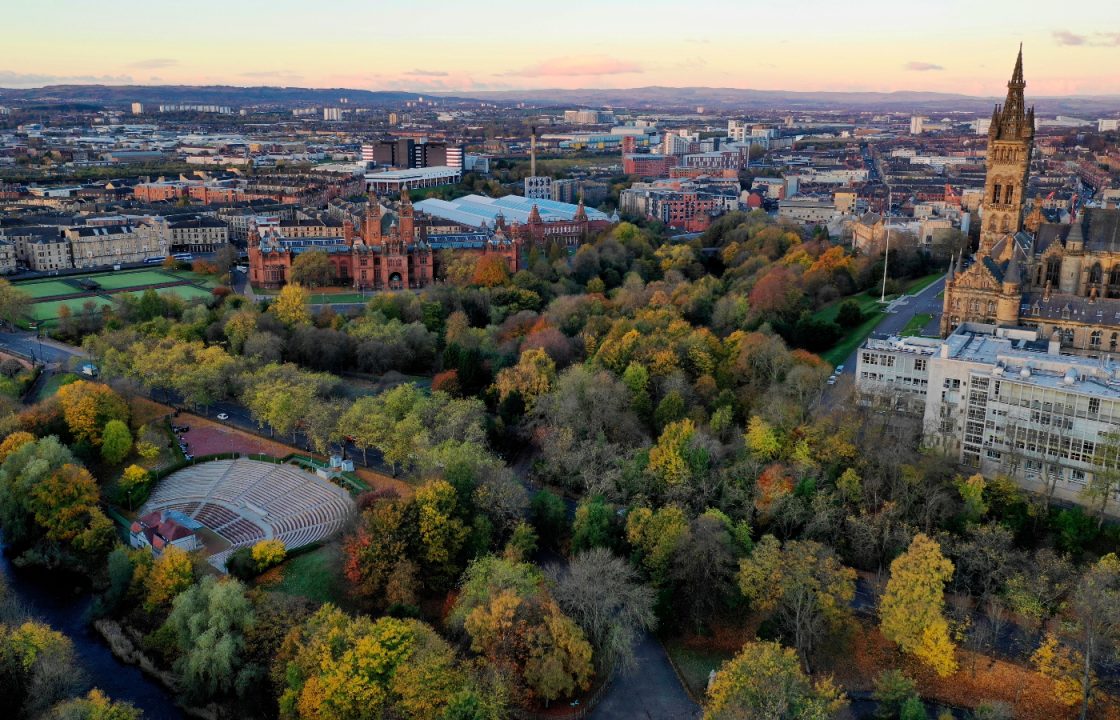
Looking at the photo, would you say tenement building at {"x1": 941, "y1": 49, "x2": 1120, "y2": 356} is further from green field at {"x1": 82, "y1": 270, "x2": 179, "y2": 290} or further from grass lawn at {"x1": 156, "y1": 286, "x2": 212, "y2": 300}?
green field at {"x1": 82, "y1": 270, "x2": 179, "y2": 290}

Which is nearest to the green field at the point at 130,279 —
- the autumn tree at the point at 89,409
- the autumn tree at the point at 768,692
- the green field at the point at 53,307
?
the green field at the point at 53,307

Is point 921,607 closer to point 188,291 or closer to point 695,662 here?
point 695,662

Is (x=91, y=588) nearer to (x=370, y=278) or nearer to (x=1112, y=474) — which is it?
(x=1112, y=474)

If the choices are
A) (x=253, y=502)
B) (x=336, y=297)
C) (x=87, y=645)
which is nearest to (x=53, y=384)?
(x=253, y=502)

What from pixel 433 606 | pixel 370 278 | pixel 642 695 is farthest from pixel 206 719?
pixel 370 278

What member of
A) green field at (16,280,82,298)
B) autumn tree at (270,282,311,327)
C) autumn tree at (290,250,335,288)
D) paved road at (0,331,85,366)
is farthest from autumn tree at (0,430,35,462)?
green field at (16,280,82,298)

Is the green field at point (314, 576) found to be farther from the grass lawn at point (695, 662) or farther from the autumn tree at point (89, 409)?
the autumn tree at point (89, 409)
